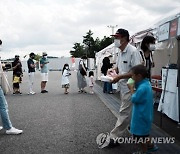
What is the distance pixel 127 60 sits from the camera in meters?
4.51

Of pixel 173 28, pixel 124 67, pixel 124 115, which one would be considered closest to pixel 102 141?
pixel 124 115

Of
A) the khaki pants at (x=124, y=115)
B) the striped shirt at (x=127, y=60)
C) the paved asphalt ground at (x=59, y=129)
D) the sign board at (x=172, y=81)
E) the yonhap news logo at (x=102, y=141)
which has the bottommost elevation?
the paved asphalt ground at (x=59, y=129)

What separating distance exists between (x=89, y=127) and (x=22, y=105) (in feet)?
13.4

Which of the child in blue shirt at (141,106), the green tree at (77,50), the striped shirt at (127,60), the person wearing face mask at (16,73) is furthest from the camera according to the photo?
the green tree at (77,50)

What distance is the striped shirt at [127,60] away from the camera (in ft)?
14.5

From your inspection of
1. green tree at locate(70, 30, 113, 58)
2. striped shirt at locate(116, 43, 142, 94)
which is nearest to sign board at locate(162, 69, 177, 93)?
striped shirt at locate(116, 43, 142, 94)

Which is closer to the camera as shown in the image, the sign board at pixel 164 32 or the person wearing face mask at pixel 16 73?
the sign board at pixel 164 32

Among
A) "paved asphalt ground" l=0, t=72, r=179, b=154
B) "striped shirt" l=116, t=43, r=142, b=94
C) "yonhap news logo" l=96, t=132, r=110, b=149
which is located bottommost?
"paved asphalt ground" l=0, t=72, r=179, b=154

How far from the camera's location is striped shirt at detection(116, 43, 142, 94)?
4.43 metres

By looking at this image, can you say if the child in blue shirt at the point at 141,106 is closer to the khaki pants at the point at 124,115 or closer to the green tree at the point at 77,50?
the khaki pants at the point at 124,115

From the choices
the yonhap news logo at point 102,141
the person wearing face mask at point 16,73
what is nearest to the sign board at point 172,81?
the yonhap news logo at point 102,141

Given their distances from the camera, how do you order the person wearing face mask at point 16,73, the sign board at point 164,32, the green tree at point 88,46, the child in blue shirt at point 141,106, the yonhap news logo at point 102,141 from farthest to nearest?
the green tree at point 88,46 < the person wearing face mask at point 16,73 < the sign board at point 164,32 < the yonhap news logo at point 102,141 < the child in blue shirt at point 141,106

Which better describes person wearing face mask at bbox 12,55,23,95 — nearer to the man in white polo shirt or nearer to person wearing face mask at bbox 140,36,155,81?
person wearing face mask at bbox 140,36,155,81

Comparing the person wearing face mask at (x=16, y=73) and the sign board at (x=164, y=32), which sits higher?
the sign board at (x=164, y=32)
